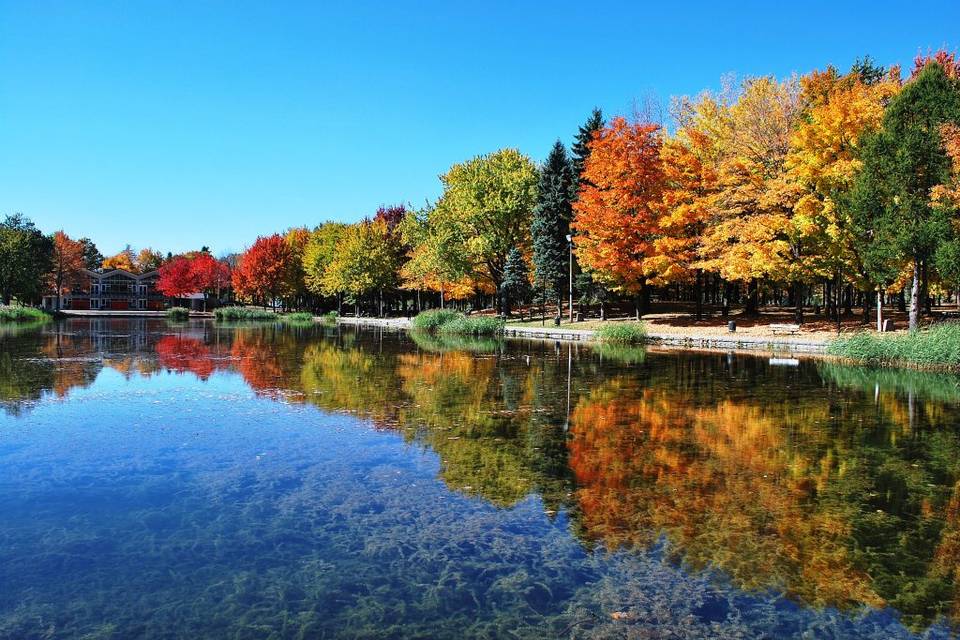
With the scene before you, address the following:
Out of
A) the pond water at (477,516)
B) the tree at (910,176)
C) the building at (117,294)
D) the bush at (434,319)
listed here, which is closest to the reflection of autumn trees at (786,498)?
the pond water at (477,516)

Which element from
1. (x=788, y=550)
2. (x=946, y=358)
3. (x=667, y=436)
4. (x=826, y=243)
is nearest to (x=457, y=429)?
(x=667, y=436)

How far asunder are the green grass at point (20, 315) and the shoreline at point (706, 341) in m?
46.5

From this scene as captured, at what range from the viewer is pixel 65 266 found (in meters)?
97.6

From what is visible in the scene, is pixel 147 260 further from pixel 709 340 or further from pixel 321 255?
pixel 709 340

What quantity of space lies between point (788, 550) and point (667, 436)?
5.02 m

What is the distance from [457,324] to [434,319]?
3.93 m

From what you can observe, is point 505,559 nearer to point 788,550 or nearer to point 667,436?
point 788,550

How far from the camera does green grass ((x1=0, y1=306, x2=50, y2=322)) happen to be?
5812 cm

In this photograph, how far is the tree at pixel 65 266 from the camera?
9644 centimetres

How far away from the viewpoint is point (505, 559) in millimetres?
5922

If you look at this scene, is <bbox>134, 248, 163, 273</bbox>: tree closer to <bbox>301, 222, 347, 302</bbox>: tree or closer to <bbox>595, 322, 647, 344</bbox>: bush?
<bbox>301, 222, 347, 302</bbox>: tree

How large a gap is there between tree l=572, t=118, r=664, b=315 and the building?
9296cm

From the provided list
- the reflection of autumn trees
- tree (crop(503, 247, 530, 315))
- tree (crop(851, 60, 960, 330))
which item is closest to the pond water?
the reflection of autumn trees

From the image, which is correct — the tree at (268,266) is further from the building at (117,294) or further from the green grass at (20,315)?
the building at (117,294)
